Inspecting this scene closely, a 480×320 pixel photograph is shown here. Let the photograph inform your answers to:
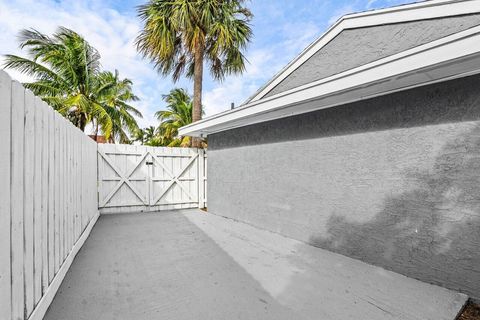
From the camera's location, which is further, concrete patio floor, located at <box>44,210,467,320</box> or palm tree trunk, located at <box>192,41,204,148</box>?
palm tree trunk, located at <box>192,41,204,148</box>

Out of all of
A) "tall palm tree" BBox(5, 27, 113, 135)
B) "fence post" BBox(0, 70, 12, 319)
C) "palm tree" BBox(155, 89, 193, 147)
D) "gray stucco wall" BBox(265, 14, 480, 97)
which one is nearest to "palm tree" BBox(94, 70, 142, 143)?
"tall palm tree" BBox(5, 27, 113, 135)

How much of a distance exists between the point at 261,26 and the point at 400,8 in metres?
5.51

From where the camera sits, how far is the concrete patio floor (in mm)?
2078

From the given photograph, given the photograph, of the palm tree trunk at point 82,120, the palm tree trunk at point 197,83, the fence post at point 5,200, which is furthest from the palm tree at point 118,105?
the fence post at point 5,200

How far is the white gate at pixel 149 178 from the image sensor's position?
20.6 ft

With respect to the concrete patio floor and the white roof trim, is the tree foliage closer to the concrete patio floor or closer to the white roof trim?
the concrete patio floor

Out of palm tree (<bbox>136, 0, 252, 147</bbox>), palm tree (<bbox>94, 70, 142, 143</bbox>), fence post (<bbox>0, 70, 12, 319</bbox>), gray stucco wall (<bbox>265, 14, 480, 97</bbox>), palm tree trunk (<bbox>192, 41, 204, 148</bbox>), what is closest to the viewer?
fence post (<bbox>0, 70, 12, 319</bbox>)

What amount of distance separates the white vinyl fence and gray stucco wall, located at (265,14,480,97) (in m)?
3.43

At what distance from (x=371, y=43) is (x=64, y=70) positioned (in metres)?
11.1

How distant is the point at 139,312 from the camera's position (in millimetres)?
2061

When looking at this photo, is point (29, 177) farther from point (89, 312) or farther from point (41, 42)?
point (41, 42)

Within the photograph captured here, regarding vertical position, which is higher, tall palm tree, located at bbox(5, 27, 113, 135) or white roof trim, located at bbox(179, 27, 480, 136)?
tall palm tree, located at bbox(5, 27, 113, 135)

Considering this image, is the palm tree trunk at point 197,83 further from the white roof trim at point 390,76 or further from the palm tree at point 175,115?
the palm tree at point 175,115

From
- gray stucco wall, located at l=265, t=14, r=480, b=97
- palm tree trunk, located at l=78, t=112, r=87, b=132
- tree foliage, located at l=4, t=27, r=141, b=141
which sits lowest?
palm tree trunk, located at l=78, t=112, r=87, b=132
